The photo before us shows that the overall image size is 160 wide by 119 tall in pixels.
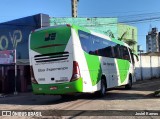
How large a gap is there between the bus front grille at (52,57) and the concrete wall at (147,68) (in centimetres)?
2551

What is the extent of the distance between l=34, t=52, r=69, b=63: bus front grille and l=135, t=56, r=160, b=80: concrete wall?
25508 millimetres

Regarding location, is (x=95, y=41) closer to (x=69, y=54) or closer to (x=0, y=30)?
(x=69, y=54)

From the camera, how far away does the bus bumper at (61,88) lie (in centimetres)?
1560

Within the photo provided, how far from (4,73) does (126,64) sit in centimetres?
973

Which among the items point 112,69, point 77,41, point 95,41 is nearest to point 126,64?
point 112,69

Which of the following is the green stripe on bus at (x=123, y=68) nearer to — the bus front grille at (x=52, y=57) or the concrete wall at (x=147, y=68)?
the bus front grille at (x=52, y=57)

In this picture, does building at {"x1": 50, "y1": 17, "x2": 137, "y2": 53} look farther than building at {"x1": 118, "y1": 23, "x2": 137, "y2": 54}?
No

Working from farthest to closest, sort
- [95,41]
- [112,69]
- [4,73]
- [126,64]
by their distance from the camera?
[4,73], [126,64], [112,69], [95,41]

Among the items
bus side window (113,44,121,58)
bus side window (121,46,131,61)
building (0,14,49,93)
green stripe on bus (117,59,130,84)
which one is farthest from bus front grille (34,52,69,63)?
building (0,14,49,93)

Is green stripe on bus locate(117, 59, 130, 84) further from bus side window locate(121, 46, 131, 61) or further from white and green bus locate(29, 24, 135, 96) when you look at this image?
white and green bus locate(29, 24, 135, 96)

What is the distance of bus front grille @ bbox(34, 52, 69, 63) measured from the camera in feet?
52.1

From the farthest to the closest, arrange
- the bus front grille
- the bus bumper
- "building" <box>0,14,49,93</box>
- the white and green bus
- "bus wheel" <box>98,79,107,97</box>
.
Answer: "building" <box>0,14,49,93</box> < "bus wheel" <box>98,79,107,97</box> < the bus front grille < the white and green bus < the bus bumper

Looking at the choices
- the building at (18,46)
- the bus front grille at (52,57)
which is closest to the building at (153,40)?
the building at (18,46)

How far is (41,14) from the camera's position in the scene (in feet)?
106
